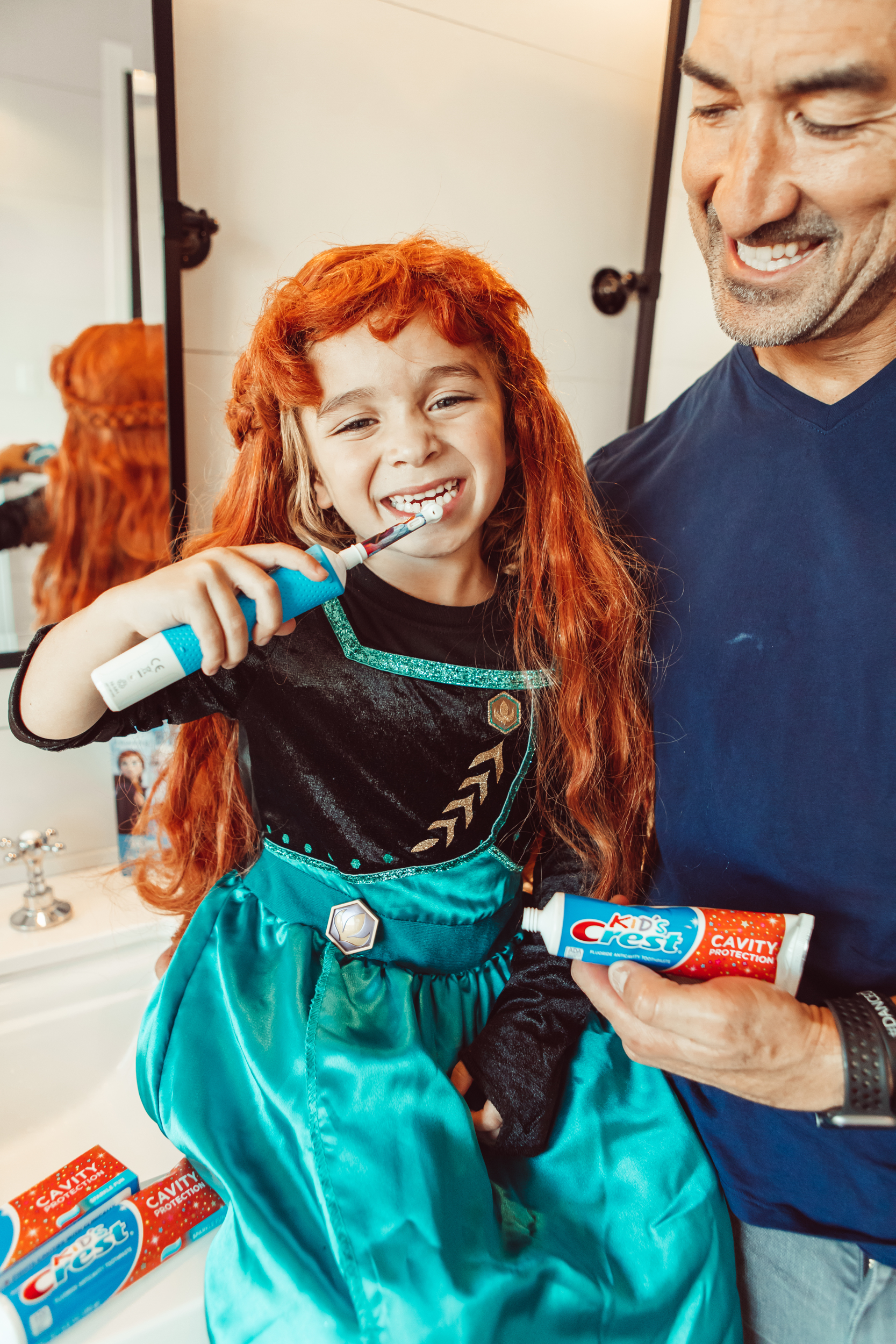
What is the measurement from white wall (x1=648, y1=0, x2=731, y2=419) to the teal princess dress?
0.84 m

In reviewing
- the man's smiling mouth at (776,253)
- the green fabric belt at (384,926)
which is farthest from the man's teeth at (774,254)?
the green fabric belt at (384,926)

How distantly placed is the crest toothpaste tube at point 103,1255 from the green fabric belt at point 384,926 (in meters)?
0.29

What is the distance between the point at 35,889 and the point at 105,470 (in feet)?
1.96

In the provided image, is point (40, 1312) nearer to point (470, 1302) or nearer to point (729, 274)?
point (470, 1302)

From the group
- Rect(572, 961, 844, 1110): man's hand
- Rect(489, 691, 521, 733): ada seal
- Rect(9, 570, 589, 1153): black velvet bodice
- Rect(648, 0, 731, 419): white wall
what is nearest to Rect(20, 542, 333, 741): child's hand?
Rect(9, 570, 589, 1153): black velvet bodice

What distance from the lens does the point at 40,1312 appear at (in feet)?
2.41

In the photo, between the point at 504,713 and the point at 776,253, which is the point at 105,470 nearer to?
the point at 504,713

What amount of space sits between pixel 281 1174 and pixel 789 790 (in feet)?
1.90

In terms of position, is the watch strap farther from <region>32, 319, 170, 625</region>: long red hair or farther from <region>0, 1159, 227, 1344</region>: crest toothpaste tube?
<region>32, 319, 170, 625</region>: long red hair

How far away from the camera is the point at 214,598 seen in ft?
2.06

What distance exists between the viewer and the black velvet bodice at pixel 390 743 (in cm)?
89

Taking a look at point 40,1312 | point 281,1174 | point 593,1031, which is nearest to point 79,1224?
point 40,1312

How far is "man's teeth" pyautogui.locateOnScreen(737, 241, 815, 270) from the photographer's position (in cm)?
73

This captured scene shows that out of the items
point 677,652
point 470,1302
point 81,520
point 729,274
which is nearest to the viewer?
point 470,1302
